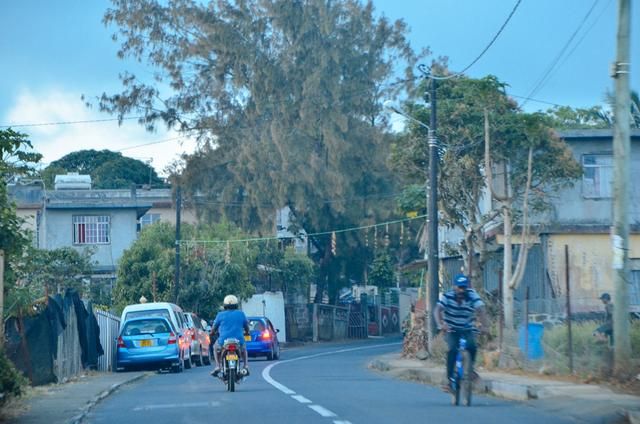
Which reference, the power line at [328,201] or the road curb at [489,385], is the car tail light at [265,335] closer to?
the road curb at [489,385]

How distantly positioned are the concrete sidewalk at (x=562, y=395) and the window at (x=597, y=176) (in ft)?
35.5

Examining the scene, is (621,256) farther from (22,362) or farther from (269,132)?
(269,132)

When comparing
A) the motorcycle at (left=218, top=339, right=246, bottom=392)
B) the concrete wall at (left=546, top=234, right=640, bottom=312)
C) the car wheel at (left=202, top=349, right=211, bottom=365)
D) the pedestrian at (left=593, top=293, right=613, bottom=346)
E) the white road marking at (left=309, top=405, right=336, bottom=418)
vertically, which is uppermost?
the concrete wall at (left=546, top=234, right=640, bottom=312)

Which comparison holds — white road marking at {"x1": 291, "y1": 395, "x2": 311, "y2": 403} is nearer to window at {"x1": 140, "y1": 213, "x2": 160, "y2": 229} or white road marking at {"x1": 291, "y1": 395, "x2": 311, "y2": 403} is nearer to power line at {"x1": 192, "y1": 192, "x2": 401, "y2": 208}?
power line at {"x1": 192, "y1": 192, "x2": 401, "y2": 208}

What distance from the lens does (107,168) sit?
7588 cm

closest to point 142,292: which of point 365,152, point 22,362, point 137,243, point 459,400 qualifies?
point 137,243

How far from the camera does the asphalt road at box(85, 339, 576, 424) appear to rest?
41.0 feet

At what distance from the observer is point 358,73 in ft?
171

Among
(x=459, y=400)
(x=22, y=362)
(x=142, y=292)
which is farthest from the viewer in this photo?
(x=142, y=292)

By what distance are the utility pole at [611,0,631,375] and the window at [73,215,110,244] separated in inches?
1540

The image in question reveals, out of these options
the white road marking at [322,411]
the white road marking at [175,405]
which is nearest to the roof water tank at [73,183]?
the white road marking at [175,405]

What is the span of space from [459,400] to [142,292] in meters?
30.2

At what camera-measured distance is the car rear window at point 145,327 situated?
28.2 metres

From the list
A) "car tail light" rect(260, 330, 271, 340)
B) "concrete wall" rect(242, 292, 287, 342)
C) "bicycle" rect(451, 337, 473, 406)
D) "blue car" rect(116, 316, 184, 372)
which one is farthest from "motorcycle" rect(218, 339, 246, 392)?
"concrete wall" rect(242, 292, 287, 342)
